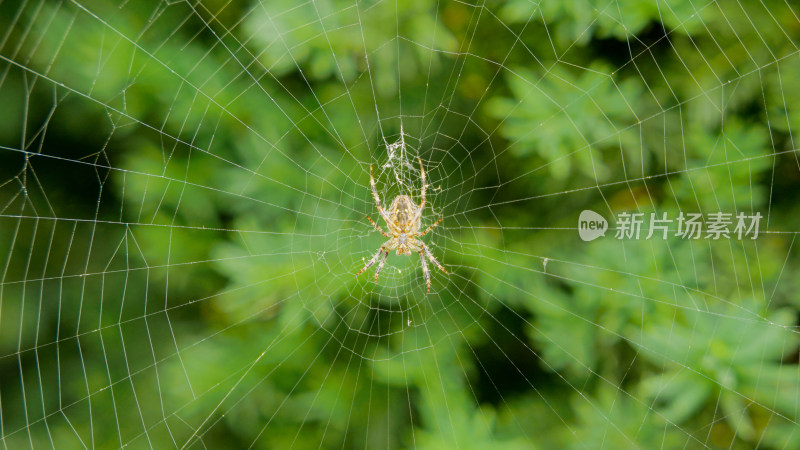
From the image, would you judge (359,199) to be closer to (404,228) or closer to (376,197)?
(376,197)

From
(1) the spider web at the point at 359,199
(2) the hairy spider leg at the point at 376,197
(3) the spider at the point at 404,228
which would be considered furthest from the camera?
(3) the spider at the point at 404,228

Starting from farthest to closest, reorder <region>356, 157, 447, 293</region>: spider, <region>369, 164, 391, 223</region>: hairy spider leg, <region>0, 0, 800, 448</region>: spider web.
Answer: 1. <region>356, 157, 447, 293</region>: spider
2. <region>369, 164, 391, 223</region>: hairy spider leg
3. <region>0, 0, 800, 448</region>: spider web

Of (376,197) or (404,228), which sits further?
(404,228)

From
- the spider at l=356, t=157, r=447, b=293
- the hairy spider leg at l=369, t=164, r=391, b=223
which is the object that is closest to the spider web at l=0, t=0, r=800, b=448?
the hairy spider leg at l=369, t=164, r=391, b=223

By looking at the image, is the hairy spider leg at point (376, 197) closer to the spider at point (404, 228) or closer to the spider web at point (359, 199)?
the spider at point (404, 228)

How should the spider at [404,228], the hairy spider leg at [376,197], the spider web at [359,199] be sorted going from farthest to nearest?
the spider at [404,228] → the hairy spider leg at [376,197] → the spider web at [359,199]

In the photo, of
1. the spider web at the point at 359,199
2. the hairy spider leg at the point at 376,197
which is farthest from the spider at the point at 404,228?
the spider web at the point at 359,199

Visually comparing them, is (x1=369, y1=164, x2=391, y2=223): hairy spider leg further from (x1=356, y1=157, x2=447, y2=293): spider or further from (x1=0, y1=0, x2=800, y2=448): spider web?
(x1=0, y1=0, x2=800, y2=448): spider web

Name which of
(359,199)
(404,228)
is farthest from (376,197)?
(404,228)

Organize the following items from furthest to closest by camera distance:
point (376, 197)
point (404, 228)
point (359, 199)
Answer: point (404, 228) < point (376, 197) < point (359, 199)
